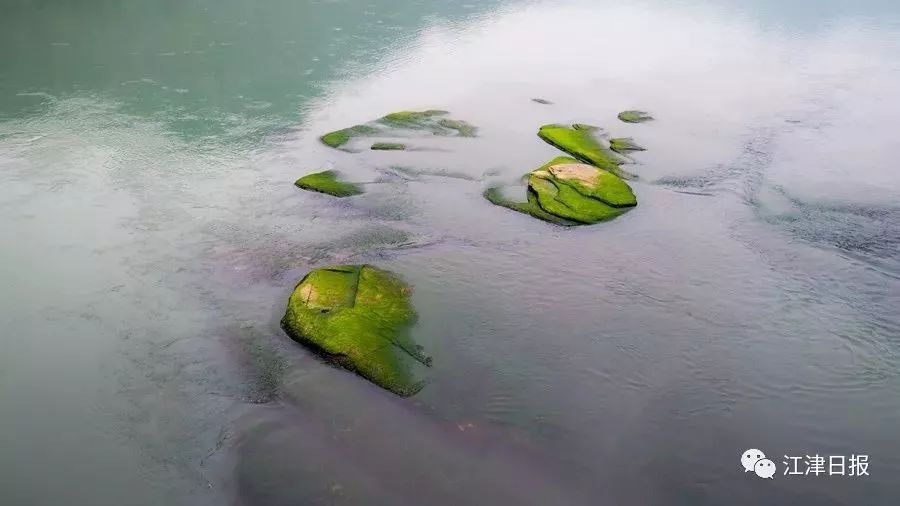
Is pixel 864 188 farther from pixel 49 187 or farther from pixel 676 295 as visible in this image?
pixel 49 187

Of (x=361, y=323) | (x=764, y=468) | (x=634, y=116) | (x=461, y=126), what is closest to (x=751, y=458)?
(x=764, y=468)

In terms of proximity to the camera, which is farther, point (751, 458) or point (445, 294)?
point (445, 294)

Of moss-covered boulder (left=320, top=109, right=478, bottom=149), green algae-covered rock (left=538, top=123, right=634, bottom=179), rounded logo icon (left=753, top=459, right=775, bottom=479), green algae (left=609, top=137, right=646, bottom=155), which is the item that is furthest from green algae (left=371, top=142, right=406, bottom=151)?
rounded logo icon (left=753, top=459, right=775, bottom=479)

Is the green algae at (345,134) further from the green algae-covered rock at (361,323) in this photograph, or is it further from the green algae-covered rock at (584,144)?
the green algae-covered rock at (361,323)

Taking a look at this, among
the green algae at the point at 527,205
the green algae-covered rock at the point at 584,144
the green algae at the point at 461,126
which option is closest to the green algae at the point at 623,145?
the green algae-covered rock at the point at 584,144

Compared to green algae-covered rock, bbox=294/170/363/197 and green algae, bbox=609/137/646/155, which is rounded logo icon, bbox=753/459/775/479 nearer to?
green algae-covered rock, bbox=294/170/363/197

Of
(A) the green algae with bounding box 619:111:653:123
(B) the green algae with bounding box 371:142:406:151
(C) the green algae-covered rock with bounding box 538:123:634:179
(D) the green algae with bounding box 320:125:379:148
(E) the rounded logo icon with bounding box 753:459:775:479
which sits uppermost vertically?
(A) the green algae with bounding box 619:111:653:123

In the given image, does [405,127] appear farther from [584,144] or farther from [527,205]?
[527,205]
